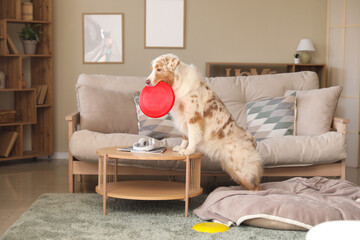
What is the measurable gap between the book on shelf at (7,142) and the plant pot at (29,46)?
0.91 meters

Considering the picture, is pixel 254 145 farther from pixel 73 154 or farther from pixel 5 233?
pixel 5 233

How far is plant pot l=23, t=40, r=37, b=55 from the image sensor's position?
5.37 m

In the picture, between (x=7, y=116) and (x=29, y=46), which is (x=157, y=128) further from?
(x=29, y=46)

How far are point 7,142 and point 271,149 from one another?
295cm

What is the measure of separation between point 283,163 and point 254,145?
515 millimetres

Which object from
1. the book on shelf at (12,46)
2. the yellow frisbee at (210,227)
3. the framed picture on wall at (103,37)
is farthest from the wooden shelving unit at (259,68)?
the yellow frisbee at (210,227)

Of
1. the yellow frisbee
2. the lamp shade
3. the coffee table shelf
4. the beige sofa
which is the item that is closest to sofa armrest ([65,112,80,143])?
the beige sofa

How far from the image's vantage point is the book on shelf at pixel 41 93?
5.52 meters

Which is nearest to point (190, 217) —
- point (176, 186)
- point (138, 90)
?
point (176, 186)

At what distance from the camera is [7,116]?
521cm

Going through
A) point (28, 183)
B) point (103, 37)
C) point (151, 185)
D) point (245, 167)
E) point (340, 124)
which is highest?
point (103, 37)

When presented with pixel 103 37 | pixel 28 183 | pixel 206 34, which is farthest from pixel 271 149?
pixel 103 37

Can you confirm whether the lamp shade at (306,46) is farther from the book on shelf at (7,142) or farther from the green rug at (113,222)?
the book on shelf at (7,142)

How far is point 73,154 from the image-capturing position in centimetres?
372
